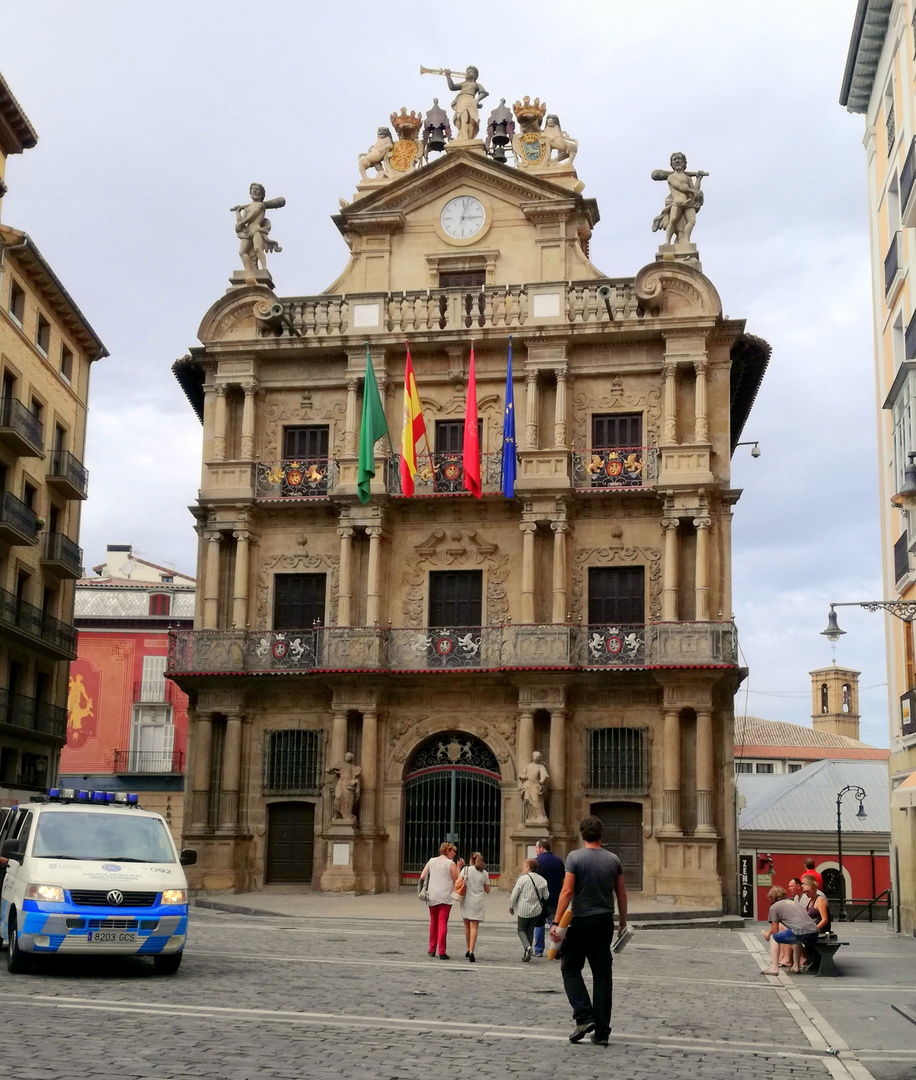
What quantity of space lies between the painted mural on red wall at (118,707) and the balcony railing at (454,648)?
2172 cm

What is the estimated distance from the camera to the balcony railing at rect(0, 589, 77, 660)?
3631cm

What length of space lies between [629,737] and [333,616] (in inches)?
298

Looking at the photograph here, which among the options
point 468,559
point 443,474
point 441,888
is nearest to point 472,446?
point 443,474

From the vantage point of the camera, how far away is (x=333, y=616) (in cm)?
3422

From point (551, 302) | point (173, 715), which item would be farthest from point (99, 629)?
point (551, 302)

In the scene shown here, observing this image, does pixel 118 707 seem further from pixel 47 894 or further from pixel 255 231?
pixel 47 894

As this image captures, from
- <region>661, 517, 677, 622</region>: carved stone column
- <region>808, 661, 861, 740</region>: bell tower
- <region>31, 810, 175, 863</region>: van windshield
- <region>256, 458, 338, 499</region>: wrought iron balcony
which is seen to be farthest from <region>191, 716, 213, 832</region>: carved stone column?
<region>808, 661, 861, 740</region>: bell tower

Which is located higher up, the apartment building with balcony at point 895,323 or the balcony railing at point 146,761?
the apartment building with balcony at point 895,323

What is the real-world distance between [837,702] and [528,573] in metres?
85.3

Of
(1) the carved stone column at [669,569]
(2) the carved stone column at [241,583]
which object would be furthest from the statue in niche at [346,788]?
(1) the carved stone column at [669,569]

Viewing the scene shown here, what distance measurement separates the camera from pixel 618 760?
32438 mm

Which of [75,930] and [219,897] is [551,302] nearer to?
[219,897]

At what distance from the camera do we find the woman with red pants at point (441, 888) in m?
17.8

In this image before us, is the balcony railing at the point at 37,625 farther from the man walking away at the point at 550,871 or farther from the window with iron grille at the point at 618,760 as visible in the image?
the man walking away at the point at 550,871
